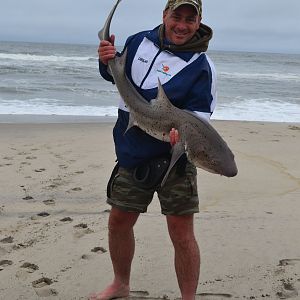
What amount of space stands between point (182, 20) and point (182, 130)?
2.10 feet

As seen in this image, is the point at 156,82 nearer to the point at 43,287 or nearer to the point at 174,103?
the point at 174,103

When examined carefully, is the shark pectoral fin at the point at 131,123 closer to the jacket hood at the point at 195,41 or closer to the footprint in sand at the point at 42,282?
the jacket hood at the point at 195,41

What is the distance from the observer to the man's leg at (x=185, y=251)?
9.78 feet

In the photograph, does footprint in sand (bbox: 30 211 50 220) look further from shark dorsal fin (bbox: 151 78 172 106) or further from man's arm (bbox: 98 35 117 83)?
shark dorsal fin (bbox: 151 78 172 106)

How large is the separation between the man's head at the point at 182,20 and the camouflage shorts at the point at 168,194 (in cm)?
74

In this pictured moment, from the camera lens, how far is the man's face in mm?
2809

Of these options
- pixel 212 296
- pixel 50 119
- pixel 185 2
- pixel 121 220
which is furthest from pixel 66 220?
pixel 50 119

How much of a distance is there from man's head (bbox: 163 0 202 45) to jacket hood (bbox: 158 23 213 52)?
0.03 m

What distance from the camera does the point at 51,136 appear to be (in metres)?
9.09

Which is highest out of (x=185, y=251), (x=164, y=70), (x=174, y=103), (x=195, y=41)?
(x=195, y=41)

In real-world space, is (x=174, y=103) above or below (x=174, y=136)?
above

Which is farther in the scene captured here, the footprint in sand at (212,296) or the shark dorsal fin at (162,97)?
the footprint in sand at (212,296)

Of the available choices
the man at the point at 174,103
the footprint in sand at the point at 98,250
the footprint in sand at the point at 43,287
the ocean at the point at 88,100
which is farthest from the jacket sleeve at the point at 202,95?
the ocean at the point at 88,100

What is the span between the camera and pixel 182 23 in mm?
2830
